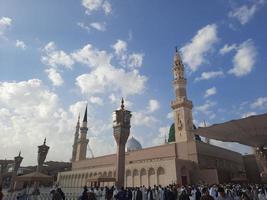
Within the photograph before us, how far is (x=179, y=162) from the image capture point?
37281mm

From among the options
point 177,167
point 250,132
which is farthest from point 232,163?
point 250,132

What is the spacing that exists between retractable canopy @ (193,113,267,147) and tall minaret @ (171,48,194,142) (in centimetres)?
1748

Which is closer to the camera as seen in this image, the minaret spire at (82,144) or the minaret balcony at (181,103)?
the minaret balcony at (181,103)

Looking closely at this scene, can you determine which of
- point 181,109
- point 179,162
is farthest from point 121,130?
point 181,109

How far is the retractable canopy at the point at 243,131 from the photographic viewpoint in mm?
21125

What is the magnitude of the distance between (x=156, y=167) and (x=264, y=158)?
17.2 meters

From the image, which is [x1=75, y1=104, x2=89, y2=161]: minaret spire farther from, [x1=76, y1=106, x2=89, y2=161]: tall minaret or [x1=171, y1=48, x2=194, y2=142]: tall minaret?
[x1=171, y1=48, x2=194, y2=142]: tall minaret

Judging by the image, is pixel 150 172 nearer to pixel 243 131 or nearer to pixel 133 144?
pixel 243 131

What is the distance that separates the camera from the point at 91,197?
1086cm

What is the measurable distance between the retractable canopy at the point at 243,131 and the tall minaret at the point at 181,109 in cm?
1748

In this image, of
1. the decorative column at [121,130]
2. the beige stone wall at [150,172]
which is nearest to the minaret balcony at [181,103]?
the beige stone wall at [150,172]

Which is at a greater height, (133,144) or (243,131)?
(133,144)

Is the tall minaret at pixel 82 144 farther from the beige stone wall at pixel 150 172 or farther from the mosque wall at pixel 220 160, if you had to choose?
the mosque wall at pixel 220 160

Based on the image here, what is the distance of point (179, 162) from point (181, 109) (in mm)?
11635
